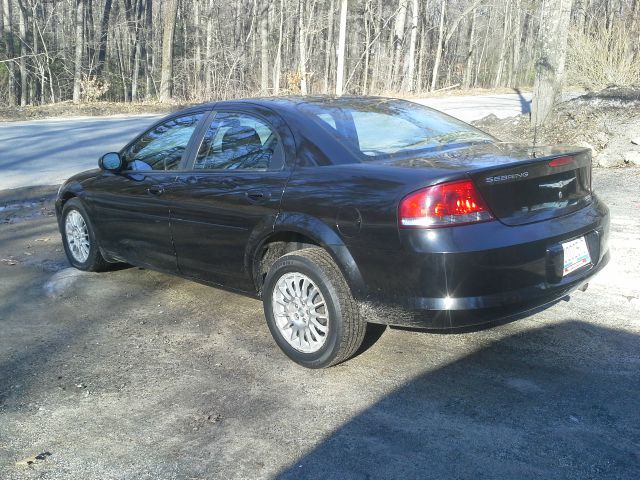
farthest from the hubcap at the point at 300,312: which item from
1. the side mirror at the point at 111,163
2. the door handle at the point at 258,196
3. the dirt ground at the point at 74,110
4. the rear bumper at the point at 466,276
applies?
the dirt ground at the point at 74,110

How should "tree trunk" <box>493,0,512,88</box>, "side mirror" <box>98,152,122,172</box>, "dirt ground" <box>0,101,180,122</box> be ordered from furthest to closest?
1. "tree trunk" <box>493,0,512,88</box>
2. "dirt ground" <box>0,101,180,122</box>
3. "side mirror" <box>98,152,122,172</box>

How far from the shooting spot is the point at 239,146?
468 cm

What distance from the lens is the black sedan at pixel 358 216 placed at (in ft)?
11.4

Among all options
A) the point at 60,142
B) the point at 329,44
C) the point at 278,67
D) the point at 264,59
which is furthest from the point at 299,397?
the point at 329,44

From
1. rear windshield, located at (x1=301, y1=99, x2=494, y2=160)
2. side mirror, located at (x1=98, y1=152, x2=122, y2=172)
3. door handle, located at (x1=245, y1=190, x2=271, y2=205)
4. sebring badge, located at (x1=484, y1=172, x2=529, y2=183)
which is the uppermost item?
rear windshield, located at (x1=301, y1=99, x2=494, y2=160)

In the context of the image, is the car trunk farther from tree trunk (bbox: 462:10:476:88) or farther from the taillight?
tree trunk (bbox: 462:10:476:88)

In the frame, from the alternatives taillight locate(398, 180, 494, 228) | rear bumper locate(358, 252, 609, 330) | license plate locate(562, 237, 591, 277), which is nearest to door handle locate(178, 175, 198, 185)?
rear bumper locate(358, 252, 609, 330)

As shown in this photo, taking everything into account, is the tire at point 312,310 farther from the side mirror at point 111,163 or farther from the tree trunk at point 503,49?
the tree trunk at point 503,49

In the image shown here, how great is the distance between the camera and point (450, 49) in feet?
182

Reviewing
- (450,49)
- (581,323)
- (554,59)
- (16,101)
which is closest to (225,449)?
(581,323)

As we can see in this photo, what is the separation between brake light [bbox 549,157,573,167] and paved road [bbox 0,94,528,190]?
8.82m

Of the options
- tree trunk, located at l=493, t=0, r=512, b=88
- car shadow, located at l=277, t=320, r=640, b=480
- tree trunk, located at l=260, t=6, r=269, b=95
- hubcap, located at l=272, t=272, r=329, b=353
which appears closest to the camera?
car shadow, located at l=277, t=320, r=640, b=480

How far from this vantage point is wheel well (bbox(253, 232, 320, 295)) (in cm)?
419

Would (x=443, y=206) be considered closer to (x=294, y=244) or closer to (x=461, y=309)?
(x=461, y=309)
